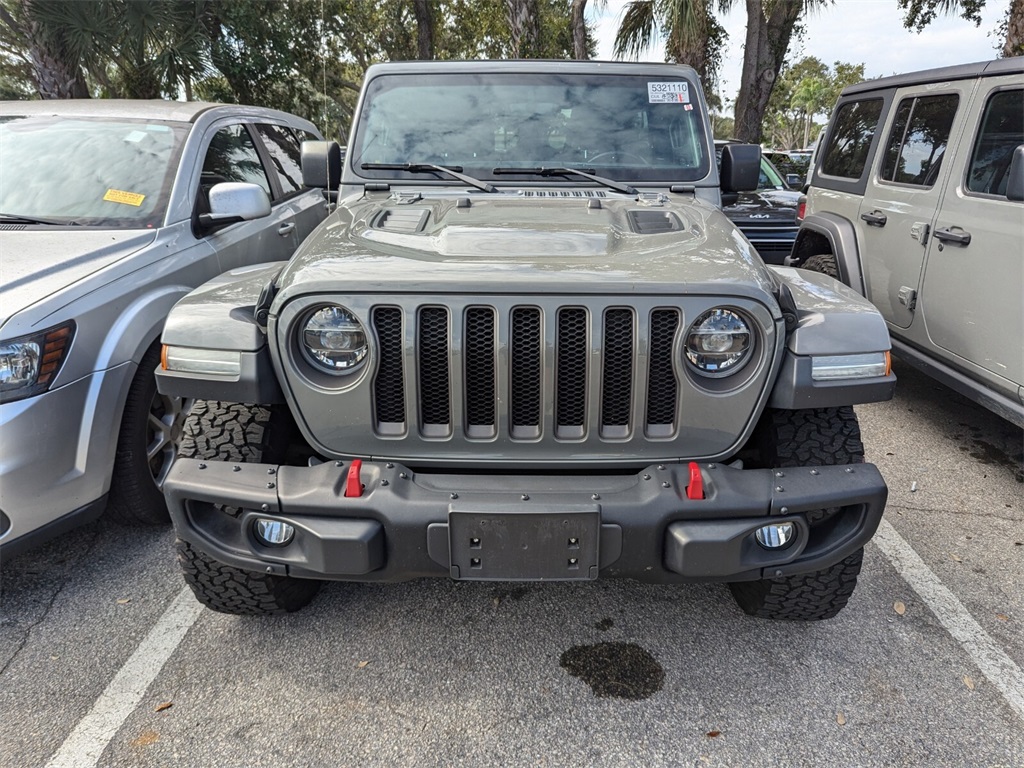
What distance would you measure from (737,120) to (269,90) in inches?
361

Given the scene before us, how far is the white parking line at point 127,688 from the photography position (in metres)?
2.21

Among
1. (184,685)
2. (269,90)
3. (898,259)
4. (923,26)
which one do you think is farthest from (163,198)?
(923,26)

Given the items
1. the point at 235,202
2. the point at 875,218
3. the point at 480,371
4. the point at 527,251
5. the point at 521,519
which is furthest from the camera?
the point at 875,218

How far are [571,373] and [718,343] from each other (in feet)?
1.47

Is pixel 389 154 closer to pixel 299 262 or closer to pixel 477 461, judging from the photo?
pixel 299 262

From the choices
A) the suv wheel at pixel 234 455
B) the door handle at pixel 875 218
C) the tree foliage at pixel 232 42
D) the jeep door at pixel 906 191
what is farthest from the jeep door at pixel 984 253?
the tree foliage at pixel 232 42

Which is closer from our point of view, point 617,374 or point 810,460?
point 617,374

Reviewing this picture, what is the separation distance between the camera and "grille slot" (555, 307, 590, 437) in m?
2.11

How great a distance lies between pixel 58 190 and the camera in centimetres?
359

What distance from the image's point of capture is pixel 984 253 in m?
3.65

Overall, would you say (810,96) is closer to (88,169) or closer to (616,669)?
(88,169)

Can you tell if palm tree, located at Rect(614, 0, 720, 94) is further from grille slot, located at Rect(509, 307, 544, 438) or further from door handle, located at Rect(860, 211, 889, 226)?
grille slot, located at Rect(509, 307, 544, 438)

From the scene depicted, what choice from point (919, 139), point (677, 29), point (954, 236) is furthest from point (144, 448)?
point (677, 29)

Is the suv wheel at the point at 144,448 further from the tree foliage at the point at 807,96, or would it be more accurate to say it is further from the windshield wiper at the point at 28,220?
the tree foliage at the point at 807,96
